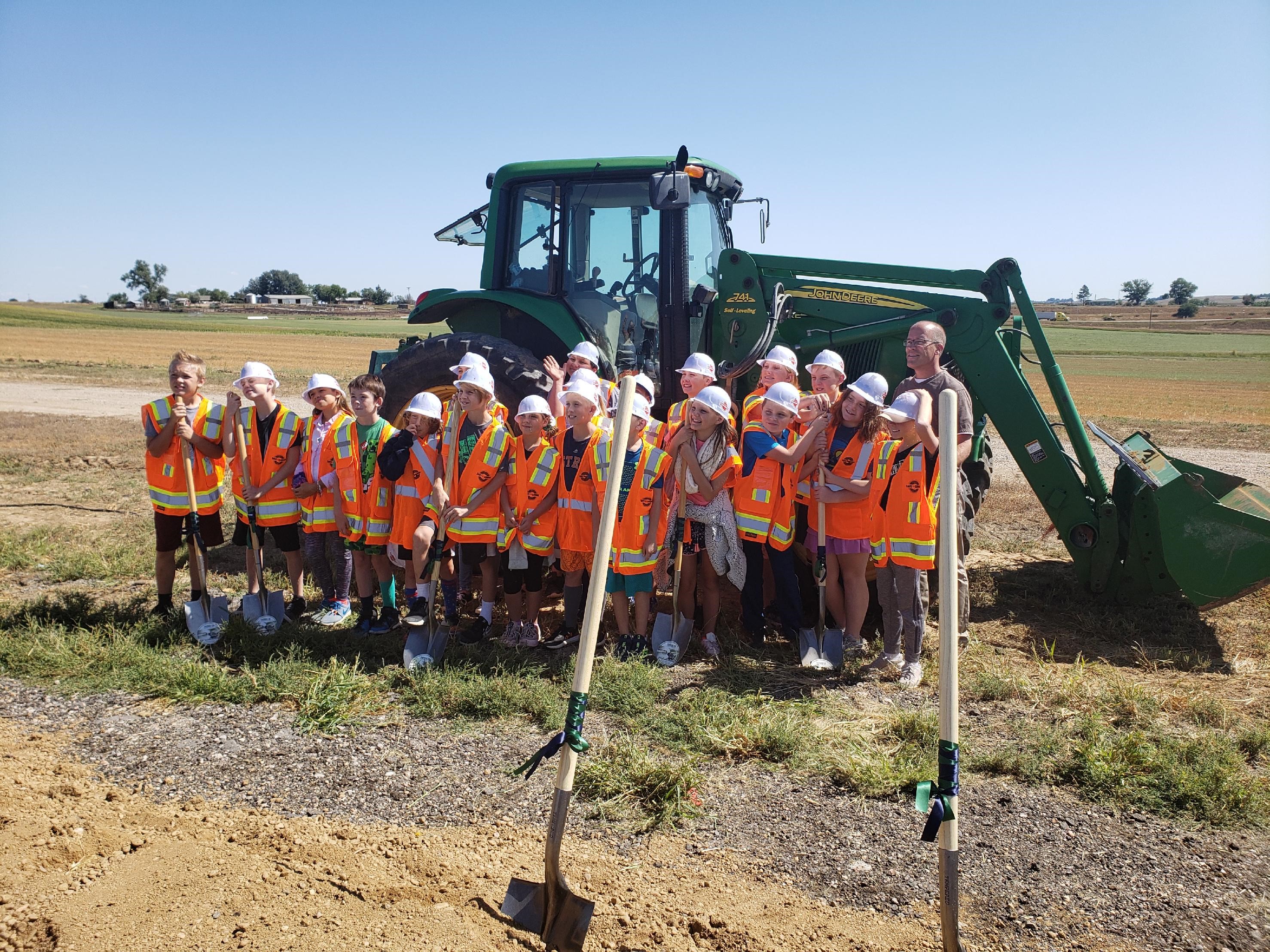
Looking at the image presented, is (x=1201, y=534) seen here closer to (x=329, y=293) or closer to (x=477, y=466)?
(x=477, y=466)

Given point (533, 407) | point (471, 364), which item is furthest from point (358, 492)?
point (533, 407)

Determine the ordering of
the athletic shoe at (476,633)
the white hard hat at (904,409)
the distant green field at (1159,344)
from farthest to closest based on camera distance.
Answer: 1. the distant green field at (1159,344)
2. the athletic shoe at (476,633)
3. the white hard hat at (904,409)

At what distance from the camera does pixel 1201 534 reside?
5289mm

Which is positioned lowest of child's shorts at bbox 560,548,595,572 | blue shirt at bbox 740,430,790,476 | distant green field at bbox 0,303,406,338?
child's shorts at bbox 560,548,595,572

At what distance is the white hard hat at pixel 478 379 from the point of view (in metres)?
5.19

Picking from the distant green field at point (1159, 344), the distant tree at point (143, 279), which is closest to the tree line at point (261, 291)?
the distant tree at point (143, 279)

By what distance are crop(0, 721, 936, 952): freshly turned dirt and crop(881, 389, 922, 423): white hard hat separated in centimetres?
244

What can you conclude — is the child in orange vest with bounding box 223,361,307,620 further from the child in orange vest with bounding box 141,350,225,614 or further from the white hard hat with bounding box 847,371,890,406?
the white hard hat with bounding box 847,371,890,406

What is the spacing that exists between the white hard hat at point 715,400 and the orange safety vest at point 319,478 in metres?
2.24

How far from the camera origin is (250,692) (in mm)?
4527

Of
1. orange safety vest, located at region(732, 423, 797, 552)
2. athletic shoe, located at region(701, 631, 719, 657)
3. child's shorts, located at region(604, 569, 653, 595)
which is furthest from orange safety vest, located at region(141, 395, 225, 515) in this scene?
orange safety vest, located at region(732, 423, 797, 552)

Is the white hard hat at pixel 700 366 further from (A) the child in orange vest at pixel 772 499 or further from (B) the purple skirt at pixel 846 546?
(B) the purple skirt at pixel 846 546

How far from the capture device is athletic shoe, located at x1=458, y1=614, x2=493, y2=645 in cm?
537

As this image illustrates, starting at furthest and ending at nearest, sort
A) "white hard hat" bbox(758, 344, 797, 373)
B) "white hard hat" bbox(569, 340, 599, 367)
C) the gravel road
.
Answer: "white hard hat" bbox(569, 340, 599, 367) < "white hard hat" bbox(758, 344, 797, 373) < the gravel road
